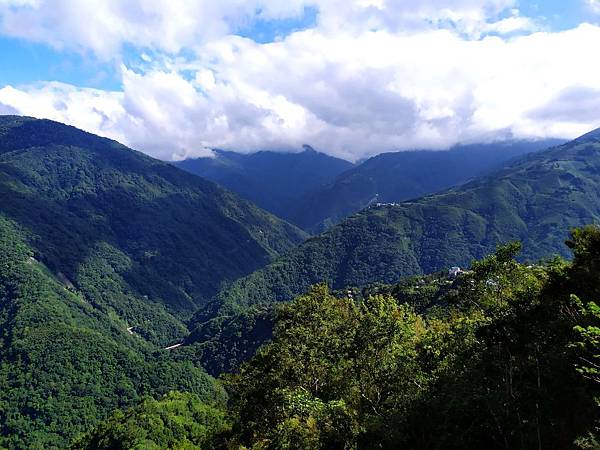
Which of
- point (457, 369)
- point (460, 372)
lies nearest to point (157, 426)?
point (460, 372)

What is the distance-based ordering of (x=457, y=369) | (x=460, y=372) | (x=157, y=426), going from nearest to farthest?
(x=457, y=369)
(x=460, y=372)
(x=157, y=426)

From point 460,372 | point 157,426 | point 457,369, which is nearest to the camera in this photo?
point 457,369

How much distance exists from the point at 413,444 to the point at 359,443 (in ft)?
10.2

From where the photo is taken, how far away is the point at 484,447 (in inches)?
1019

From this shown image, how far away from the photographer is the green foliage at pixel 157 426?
106000mm

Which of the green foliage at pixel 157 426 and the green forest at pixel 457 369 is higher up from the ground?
the green forest at pixel 457 369

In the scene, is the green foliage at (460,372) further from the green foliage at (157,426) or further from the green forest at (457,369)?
the green foliage at (157,426)

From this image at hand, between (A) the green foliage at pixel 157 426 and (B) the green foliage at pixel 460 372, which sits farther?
(A) the green foliage at pixel 157 426

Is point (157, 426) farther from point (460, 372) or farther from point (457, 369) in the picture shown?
point (457, 369)

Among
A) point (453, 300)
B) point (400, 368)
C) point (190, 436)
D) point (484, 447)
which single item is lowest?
point (190, 436)

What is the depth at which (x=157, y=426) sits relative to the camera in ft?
384

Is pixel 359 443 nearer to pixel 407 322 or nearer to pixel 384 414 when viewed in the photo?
pixel 384 414

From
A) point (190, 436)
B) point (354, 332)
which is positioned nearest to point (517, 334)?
point (354, 332)

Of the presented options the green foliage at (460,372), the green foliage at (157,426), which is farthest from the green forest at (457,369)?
the green foliage at (157,426)
